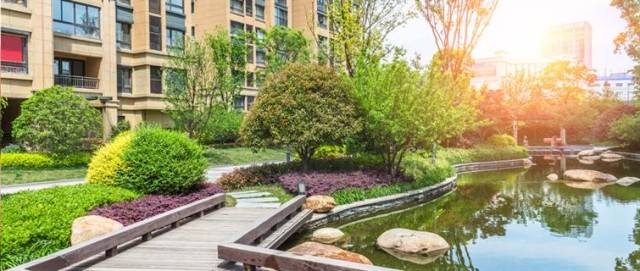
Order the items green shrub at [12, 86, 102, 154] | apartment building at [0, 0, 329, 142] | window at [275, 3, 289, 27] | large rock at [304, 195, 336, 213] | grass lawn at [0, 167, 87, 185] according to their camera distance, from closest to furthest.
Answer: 1. large rock at [304, 195, 336, 213]
2. grass lawn at [0, 167, 87, 185]
3. green shrub at [12, 86, 102, 154]
4. apartment building at [0, 0, 329, 142]
5. window at [275, 3, 289, 27]

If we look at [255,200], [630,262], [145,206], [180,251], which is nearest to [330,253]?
[180,251]

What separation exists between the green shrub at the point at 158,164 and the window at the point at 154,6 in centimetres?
2235

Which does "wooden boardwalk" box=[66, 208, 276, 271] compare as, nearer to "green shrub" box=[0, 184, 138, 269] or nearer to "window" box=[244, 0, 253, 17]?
"green shrub" box=[0, 184, 138, 269]

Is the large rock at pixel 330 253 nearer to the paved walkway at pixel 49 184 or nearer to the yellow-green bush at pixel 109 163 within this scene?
the yellow-green bush at pixel 109 163

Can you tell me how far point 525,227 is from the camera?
13000 mm

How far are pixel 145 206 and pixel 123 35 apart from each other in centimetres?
2425

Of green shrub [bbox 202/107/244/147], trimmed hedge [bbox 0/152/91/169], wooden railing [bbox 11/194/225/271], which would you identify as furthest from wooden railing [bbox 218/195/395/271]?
green shrub [bbox 202/107/244/147]

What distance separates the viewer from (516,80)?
1832 inches

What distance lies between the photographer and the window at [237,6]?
133 feet

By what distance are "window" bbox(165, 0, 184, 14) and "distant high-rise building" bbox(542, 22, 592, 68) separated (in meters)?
142

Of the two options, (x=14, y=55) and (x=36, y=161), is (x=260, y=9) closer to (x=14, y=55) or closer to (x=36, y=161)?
(x=14, y=55)

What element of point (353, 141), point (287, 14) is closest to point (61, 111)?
point (353, 141)

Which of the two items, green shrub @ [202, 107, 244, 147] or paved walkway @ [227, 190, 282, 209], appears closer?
paved walkway @ [227, 190, 282, 209]

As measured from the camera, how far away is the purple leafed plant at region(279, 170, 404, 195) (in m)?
14.2
